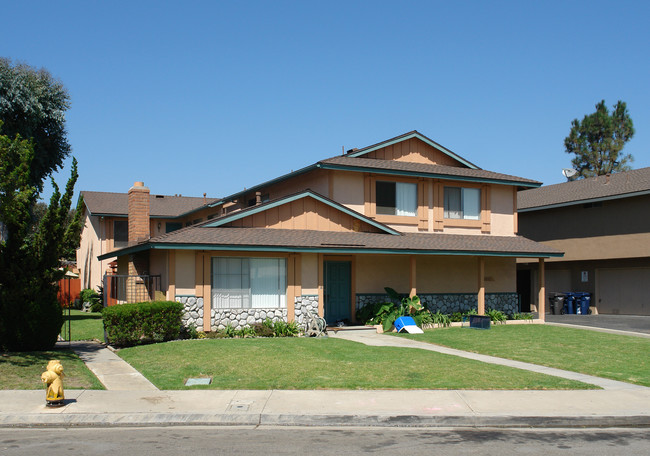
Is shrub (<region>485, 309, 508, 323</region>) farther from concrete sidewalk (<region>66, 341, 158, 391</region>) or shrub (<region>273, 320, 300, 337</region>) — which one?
concrete sidewalk (<region>66, 341, 158, 391</region>)

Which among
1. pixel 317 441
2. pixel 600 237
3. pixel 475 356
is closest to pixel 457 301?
pixel 475 356

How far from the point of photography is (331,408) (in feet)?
34.5

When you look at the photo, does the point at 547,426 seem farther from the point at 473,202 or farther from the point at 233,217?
the point at 473,202

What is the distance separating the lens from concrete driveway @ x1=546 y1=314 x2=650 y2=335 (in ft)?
77.7

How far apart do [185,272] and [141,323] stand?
247 centimetres

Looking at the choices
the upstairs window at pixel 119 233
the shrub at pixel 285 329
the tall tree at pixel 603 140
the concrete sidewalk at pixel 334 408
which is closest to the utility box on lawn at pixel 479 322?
the shrub at pixel 285 329

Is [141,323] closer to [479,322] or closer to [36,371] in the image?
[36,371]

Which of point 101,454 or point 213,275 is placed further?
point 213,275

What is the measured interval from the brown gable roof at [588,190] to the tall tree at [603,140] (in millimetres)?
27523

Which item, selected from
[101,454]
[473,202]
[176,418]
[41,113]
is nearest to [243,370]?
[176,418]

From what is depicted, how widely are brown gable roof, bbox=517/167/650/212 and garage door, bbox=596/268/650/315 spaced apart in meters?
3.61

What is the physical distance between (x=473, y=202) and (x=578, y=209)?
8105 mm

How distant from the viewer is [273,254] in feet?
68.4

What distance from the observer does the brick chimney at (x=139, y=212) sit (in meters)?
21.8
